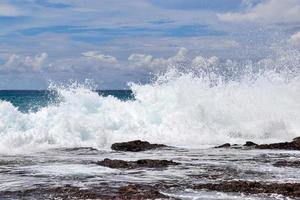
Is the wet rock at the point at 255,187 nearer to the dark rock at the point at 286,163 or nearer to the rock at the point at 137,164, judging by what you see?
the rock at the point at 137,164

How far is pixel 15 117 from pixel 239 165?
14857 mm

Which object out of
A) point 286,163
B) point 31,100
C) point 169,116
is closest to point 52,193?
point 286,163

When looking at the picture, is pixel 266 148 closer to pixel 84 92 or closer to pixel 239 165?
pixel 239 165

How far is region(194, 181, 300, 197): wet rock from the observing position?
12742 millimetres

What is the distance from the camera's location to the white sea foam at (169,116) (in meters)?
28.0

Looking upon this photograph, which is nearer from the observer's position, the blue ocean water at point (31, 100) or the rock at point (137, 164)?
the rock at point (137, 164)

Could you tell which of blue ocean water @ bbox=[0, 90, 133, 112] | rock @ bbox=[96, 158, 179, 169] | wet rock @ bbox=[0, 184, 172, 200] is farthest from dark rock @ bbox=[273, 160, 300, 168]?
blue ocean water @ bbox=[0, 90, 133, 112]

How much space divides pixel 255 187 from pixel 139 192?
109 inches

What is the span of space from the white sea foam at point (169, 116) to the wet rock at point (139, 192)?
40.0 ft

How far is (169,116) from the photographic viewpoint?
33.8m

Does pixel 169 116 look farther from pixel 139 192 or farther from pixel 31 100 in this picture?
pixel 31 100

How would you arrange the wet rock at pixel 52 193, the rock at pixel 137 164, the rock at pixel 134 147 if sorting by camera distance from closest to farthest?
the wet rock at pixel 52 193
the rock at pixel 137 164
the rock at pixel 134 147

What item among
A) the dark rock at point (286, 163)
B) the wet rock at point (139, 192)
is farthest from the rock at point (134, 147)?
the wet rock at point (139, 192)

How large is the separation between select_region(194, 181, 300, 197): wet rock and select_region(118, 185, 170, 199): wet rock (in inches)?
49.3
